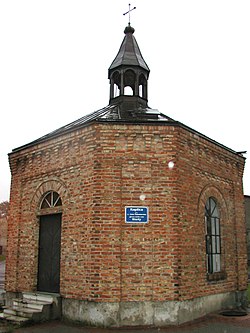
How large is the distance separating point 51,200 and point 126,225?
9.13 ft

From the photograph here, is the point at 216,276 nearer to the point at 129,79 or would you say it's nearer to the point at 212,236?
the point at 212,236

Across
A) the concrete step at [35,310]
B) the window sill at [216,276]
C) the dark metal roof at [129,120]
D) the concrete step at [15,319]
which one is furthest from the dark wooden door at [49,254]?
the window sill at [216,276]

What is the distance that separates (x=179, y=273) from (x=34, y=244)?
441 centimetres

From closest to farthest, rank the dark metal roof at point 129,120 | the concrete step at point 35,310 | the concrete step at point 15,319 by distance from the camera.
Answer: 1. the concrete step at point 15,319
2. the concrete step at point 35,310
3. the dark metal roof at point 129,120

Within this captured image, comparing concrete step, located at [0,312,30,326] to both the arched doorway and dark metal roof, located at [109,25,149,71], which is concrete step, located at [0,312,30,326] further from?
dark metal roof, located at [109,25,149,71]

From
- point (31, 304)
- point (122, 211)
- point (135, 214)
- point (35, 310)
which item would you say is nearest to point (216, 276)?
point (135, 214)

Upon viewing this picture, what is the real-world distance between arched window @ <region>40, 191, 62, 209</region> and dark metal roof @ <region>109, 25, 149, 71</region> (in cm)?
505

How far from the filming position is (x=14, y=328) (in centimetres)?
814

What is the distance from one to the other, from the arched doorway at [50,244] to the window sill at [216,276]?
13.8 ft

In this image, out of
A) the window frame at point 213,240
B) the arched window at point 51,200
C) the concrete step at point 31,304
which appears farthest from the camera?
the window frame at point 213,240

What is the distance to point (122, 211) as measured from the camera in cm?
870

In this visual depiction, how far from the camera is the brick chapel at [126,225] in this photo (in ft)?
27.6

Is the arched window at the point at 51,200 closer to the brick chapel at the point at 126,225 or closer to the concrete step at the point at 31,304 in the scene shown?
the brick chapel at the point at 126,225

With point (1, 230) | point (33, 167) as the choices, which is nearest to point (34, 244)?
point (33, 167)
